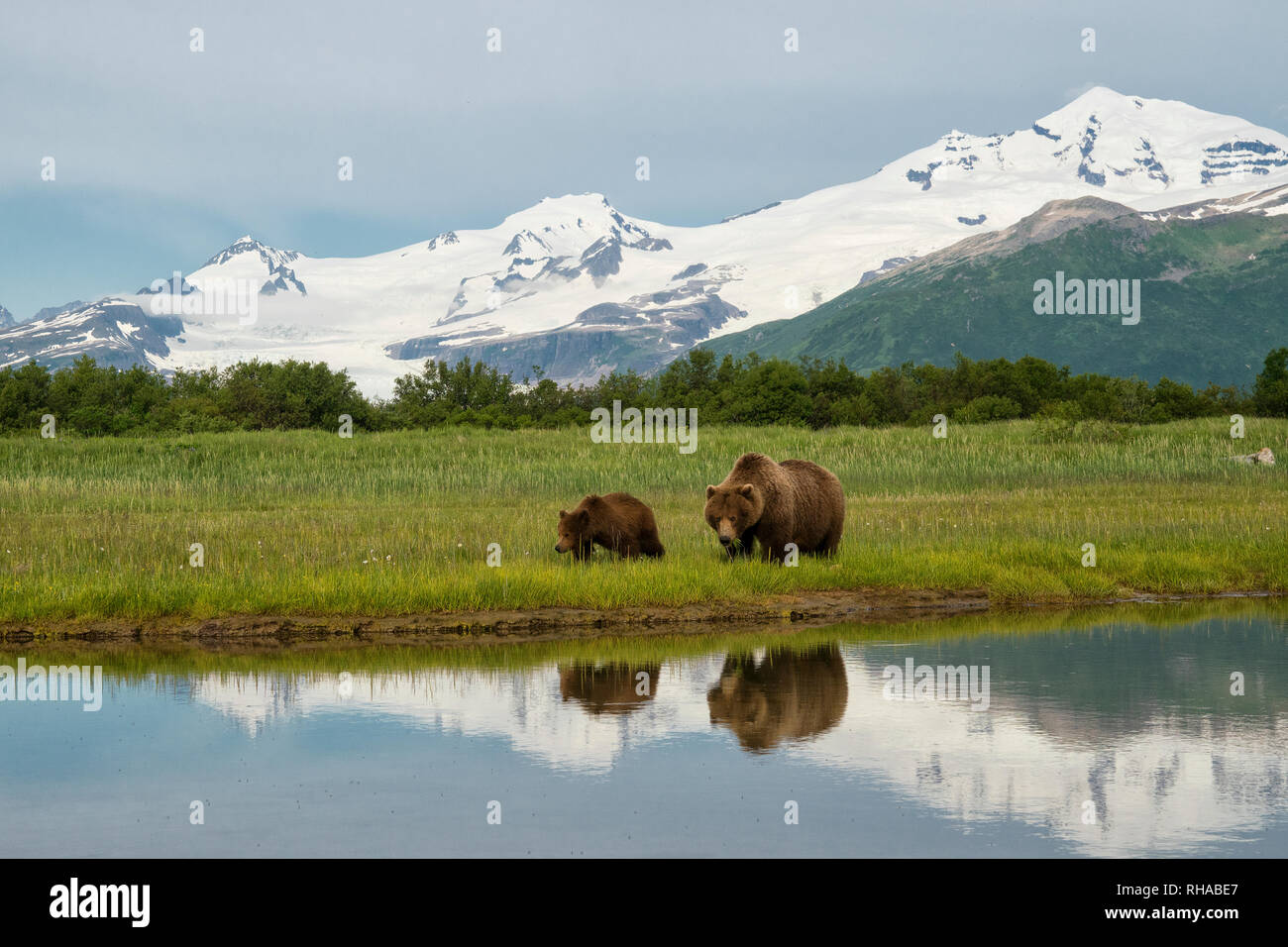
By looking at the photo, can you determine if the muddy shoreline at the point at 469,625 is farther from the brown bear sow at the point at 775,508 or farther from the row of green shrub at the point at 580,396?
the row of green shrub at the point at 580,396

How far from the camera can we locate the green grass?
1845 cm

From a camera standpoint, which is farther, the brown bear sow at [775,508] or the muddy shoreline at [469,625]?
the brown bear sow at [775,508]

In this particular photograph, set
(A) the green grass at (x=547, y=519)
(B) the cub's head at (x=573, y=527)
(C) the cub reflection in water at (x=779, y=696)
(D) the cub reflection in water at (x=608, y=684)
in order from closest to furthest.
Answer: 1. (C) the cub reflection in water at (x=779, y=696)
2. (D) the cub reflection in water at (x=608, y=684)
3. (A) the green grass at (x=547, y=519)
4. (B) the cub's head at (x=573, y=527)

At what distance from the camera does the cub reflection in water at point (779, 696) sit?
1145cm

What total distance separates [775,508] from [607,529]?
125 inches

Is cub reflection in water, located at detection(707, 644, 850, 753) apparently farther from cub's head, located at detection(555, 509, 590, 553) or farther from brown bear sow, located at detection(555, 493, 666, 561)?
cub's head, located at detection(555, 509, 590, 553)

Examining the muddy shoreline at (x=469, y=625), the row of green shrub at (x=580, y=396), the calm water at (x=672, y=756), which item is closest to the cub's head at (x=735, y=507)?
the muddy shoreline at (x=469, y=625)

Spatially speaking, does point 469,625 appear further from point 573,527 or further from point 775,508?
point 775,508

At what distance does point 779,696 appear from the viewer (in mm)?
12781

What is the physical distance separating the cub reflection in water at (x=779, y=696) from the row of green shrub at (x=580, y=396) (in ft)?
238

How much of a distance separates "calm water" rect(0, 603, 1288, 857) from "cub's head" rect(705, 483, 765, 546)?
3.71m

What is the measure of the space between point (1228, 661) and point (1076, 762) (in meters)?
5.46

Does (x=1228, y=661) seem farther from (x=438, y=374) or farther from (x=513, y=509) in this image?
(x=438, y=374)
